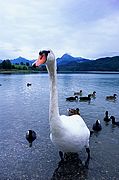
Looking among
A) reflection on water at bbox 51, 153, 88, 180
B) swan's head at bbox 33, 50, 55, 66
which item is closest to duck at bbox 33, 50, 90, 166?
swan's head at bbox 33, 50, 55, 66

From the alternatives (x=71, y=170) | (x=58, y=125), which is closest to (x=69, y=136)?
(x=58, y=125)

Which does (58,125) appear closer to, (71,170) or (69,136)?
(69,136)

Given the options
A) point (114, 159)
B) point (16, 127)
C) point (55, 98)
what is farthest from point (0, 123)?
point (55, 98)

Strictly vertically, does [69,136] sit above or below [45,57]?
below

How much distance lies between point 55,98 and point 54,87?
365 millimetres

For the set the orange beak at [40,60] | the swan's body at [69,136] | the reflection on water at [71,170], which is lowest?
the reflection on water at [71,170]

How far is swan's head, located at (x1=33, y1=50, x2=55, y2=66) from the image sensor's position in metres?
7.13

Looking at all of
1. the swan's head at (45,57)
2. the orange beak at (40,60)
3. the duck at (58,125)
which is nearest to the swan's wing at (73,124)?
the duck at (58,125)

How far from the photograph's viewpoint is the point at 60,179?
9.22 meters

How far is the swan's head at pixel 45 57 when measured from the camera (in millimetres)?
7133

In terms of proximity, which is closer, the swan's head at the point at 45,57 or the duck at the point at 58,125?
the swan's head at the point at 45,57

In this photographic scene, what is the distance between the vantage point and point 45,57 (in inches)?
289

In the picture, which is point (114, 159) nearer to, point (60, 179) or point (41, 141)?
point (60, 179)

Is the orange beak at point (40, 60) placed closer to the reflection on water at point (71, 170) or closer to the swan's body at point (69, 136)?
the swan's body at point (69, 136)
